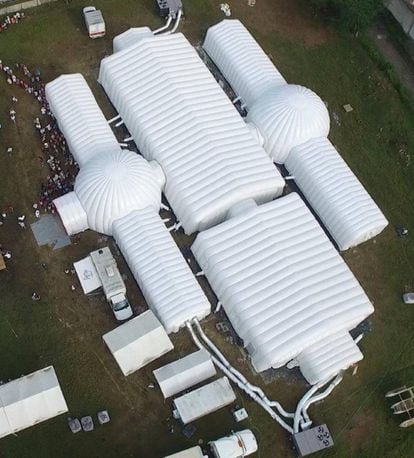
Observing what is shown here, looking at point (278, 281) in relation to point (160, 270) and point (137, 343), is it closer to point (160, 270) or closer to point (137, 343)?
point (160, 270)

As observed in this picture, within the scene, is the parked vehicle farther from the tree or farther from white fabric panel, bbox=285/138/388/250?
the tree

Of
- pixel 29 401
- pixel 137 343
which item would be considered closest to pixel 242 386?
pixel 137 343

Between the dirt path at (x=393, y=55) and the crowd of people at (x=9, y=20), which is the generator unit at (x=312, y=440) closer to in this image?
the dirt path at (x=393, y=55)

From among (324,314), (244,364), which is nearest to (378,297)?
(324,314)

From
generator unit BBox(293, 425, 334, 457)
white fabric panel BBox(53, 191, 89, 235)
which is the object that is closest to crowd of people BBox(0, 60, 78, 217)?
white fabric panel BBox(53, 191, 89, 235)

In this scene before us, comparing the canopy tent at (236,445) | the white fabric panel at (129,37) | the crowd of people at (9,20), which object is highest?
the crowd of people at (9,20)

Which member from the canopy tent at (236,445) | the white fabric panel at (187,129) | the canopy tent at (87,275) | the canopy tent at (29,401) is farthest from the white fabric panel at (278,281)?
the canopy tent at (29,401)

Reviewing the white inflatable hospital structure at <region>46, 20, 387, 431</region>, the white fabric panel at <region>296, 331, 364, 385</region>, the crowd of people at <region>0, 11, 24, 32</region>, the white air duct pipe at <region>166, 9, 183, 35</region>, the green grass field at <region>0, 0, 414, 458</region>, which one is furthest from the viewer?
the white air duct pipe at <region>166, 9, 183, 35</region>
